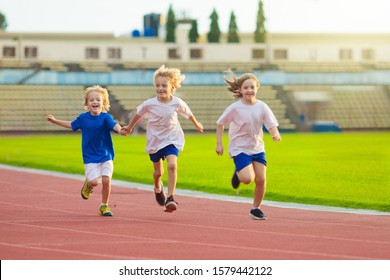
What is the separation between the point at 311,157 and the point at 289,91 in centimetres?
4235

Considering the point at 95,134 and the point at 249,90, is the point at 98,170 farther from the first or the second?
the point at 249,90

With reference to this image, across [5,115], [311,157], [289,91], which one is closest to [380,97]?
[289,91]

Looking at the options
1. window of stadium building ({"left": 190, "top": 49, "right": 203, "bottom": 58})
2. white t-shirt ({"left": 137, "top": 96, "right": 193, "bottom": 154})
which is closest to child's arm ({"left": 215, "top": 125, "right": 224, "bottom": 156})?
white t-shirt ({"left": 137, "top": 96, "right": 193, "bottom": 154})

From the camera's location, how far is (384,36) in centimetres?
9206

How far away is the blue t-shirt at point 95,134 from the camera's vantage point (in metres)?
13.6

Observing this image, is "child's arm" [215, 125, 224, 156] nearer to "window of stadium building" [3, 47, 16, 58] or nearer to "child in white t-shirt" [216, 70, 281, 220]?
"child in white t-shirt" [216, 70, 281, 220]

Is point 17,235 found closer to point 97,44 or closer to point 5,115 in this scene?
point 5,115

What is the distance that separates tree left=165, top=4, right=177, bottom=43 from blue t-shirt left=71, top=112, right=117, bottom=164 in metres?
76.7

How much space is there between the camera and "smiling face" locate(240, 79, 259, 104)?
13.0 metres

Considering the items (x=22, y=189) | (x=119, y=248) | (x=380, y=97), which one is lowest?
(x=380, y=97)

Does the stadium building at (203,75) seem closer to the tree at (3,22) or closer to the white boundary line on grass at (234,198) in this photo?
the tree at (3,22)

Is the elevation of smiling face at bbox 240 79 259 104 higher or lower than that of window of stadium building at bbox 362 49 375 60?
higher

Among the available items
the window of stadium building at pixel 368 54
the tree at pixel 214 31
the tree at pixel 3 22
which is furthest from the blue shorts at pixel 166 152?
the tree at pixel 3 22

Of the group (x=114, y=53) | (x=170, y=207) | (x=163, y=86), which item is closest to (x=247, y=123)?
(x=163, y=86)
